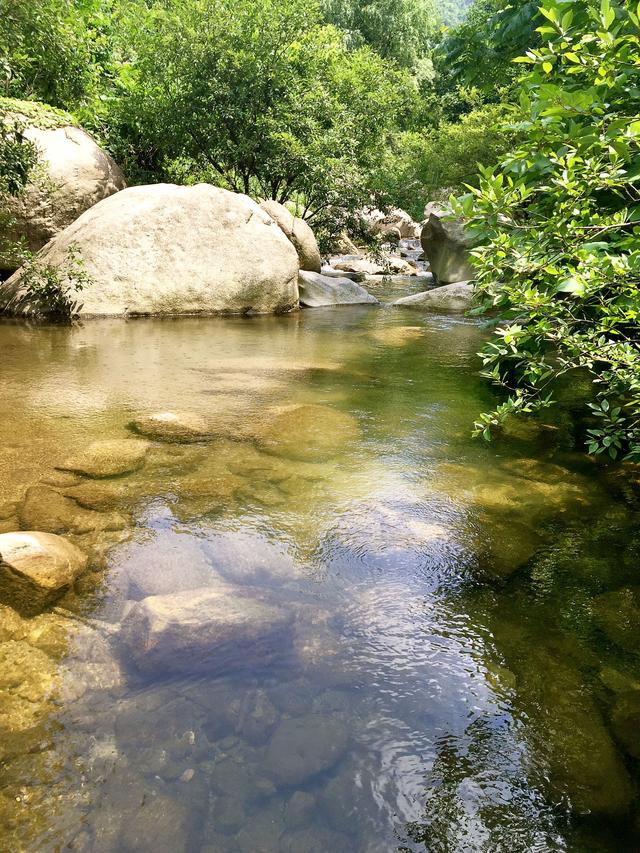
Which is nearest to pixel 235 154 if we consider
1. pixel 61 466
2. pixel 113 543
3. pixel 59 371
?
pixel 59 371

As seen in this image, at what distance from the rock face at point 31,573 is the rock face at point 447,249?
15.3 m

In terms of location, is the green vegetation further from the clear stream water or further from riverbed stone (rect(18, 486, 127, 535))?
riverbed stone (rect(18, 486, 127, 535))

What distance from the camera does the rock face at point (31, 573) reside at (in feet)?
8.50

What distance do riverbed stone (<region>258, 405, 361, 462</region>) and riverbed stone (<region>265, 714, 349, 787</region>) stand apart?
93.6 inches

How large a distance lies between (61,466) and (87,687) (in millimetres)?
2106

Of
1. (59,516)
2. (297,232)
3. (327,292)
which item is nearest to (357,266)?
(297,232)

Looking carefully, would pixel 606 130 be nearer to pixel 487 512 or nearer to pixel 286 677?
pixel 487 512

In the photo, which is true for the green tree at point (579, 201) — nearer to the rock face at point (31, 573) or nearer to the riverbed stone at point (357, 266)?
the rock face at point (31, 573)

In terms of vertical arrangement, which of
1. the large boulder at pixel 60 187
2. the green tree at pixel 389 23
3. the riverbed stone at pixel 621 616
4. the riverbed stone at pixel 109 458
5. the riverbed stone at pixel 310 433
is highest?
the green tree at pixel 389 23

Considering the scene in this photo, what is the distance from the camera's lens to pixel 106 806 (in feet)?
5.72

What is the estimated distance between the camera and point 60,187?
439 inches

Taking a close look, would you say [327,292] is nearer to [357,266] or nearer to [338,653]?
[357,266]

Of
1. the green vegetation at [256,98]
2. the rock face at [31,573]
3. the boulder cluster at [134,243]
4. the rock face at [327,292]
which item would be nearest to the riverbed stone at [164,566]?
the rock face at [31,573]

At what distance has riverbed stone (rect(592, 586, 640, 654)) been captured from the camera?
8.16 feet
